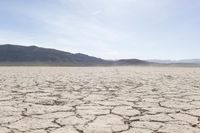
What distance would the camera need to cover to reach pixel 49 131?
233cm

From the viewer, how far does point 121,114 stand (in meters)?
2.97

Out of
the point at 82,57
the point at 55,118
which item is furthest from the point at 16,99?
the point at 82,57

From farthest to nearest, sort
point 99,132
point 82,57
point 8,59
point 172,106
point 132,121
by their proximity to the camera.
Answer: point 82,57 < point 8,59 < point 172,106 < point 132,121 < point 99,132

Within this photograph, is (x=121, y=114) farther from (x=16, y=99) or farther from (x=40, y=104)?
(x=16, y=99)

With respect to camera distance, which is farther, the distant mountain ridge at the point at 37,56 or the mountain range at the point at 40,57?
the distant mountain ridge at the point at 37,56

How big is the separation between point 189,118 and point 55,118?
4.03 feet

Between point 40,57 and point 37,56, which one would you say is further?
point 37,56

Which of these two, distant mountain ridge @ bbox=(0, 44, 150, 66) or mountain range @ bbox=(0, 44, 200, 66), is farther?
distant mountain ridge @ bbox=(0, 44, 150, 66)

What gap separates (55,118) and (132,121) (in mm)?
700

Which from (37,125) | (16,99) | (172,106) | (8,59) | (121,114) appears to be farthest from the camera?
(8,59)

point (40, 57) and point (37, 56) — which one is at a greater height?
point (37, 56)

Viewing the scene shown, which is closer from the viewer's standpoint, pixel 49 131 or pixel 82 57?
pixel 49 131

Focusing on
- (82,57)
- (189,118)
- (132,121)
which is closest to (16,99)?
(132,121)

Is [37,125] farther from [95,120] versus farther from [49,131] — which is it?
[95,120]
